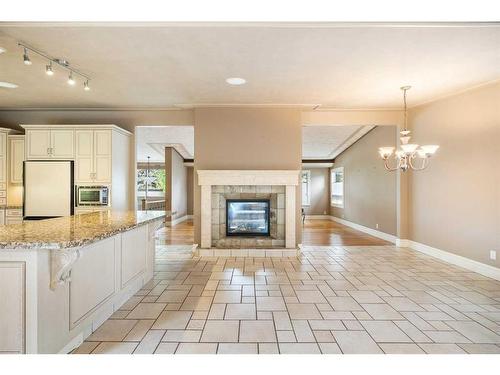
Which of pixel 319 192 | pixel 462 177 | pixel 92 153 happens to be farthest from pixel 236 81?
pixel 319 192

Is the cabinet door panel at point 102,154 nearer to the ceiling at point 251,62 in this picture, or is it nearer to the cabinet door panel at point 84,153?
the cabinet door panel at point 84,153

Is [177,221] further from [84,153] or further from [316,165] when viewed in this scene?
[316,165]

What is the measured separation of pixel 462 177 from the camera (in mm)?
4410

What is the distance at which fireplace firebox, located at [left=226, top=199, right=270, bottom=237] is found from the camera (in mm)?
5461

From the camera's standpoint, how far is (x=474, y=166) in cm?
421

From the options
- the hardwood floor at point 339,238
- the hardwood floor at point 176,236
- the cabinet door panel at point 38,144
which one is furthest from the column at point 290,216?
the cabinet door panel at point 38,144

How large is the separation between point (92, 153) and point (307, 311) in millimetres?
4270

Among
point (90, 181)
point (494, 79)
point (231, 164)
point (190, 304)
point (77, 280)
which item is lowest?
point (190, 304)

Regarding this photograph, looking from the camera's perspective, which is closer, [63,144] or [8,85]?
[8,85]

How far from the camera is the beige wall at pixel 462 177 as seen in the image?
156 inches

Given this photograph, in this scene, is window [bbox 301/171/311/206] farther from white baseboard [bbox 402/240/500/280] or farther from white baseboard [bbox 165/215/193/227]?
white baseboard [bbox 402/240/500/280]
